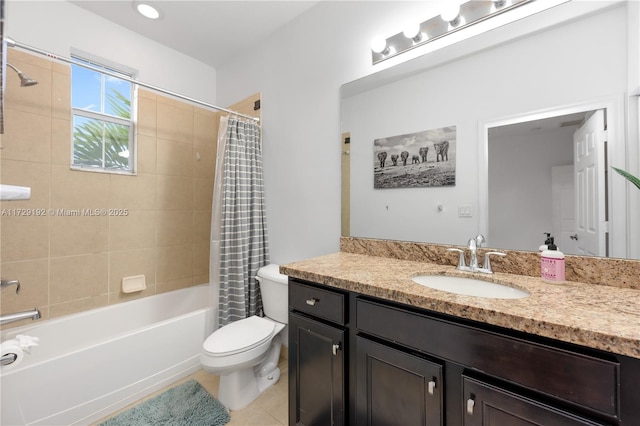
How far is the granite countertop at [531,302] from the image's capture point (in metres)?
0.62

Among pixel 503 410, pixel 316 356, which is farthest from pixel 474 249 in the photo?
pixel 316 356

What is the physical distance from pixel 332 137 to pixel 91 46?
2004 mm

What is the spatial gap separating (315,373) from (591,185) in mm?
1368

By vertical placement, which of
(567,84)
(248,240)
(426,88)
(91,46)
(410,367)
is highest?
(91,46)

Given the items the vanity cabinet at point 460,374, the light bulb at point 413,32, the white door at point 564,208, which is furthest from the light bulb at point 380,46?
the vanity cabinet at point 460,374

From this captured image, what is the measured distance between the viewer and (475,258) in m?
1.18

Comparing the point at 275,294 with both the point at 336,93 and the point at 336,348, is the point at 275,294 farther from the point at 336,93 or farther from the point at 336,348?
the point at 336,93

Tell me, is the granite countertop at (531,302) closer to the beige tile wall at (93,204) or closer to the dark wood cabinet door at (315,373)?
the dark wood cabinet door at (315,373)

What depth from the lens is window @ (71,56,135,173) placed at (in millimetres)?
2016

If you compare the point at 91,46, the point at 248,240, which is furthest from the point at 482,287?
the point at 91,46

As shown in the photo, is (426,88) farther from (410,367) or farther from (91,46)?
(91,46)

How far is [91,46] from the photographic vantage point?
205 cm

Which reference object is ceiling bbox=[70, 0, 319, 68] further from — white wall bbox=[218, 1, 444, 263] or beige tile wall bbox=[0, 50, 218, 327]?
beige tile wall bbox=[0, 50, 218, 327]

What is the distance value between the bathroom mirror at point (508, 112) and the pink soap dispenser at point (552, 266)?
0.41 feet
